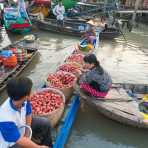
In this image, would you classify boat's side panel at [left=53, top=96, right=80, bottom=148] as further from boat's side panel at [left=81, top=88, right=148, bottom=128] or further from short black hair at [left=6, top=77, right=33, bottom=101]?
short black hair at [left=6, top=77, right=33, bottom=101]

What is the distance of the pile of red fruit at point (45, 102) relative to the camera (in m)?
5.43

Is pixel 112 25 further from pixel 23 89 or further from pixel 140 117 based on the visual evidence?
pixel 23 89

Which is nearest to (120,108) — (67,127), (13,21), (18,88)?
(67,127)

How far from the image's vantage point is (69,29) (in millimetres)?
16219

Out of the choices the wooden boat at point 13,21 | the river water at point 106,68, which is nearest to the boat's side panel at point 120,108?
the river water at point 106,68

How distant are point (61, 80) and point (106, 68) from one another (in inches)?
176

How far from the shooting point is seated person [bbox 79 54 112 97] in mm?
6129

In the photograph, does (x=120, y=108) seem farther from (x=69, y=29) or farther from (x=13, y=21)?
(x=69, y=29)

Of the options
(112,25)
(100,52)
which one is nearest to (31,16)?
(112,25)

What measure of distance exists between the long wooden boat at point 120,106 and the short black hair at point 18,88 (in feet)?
11.2

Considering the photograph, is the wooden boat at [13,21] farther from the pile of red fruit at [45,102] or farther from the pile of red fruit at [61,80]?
the pile of red fruit at [45,102]

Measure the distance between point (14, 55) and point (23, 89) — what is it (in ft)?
20.9

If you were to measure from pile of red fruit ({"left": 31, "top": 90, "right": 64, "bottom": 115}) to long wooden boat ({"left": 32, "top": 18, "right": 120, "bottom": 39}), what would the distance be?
1020 centimetres

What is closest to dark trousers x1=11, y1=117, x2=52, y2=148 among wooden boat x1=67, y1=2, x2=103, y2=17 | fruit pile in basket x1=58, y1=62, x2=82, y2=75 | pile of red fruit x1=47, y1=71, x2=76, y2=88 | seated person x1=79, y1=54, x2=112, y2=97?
seated person x1=79, y1=54, x2=112, y2=97
